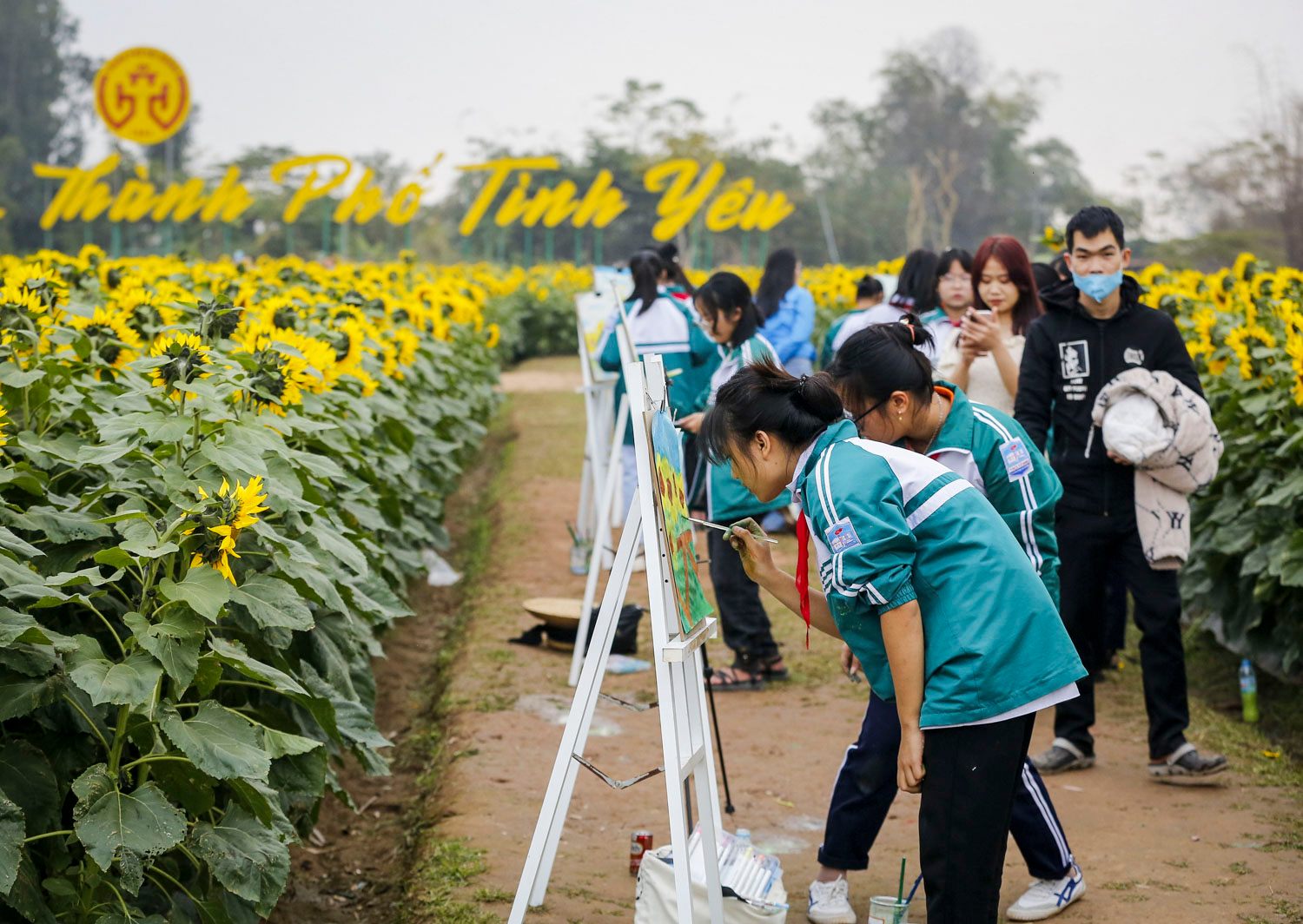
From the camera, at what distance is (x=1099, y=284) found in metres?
4.66

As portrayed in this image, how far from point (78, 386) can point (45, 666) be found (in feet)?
4.65

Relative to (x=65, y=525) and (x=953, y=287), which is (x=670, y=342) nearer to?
(x=953, y=287)

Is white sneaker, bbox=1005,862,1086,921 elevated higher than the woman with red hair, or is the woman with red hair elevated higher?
the woman with red hair

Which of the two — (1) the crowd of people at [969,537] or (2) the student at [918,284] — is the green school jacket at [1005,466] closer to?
(1) the crowd of people at [969,537]

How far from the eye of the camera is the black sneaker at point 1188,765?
4855 mm

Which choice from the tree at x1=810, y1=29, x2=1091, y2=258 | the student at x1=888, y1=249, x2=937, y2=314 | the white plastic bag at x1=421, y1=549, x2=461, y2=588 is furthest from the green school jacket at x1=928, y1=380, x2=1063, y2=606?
the tree at x1=810, y1=29, x2=1091, y2=258

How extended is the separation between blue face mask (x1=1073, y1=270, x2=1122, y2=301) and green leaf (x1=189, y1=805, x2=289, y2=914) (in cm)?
307

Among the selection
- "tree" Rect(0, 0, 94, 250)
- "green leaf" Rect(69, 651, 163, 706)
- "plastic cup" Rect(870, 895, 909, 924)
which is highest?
"tree" Rect(0, 0, 94, 250)

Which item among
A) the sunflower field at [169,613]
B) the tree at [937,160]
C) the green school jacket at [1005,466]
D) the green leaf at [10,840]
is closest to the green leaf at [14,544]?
the sunflower field at [169,613]

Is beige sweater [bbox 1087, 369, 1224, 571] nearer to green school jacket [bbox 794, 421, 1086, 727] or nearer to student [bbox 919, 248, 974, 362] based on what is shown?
student [bbox 919, 248, 974, 362]

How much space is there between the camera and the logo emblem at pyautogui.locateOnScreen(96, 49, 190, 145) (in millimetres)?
21812

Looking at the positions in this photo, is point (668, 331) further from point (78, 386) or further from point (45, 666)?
point (45, 666)

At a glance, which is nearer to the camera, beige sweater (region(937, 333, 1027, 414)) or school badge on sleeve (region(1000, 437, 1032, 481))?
school badge on sleeve (region(1000, 437, 1032, 481))

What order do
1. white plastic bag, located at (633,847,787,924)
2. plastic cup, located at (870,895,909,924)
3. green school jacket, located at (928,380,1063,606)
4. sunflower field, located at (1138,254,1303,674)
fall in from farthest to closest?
1. sunflower field, located at (1138,254,1303,674)
2. plastic cup, located at (870,895,909,924)
3. green school jacket, located at (928,380,1063,606)
4. white plastic bag, located at (633,847,787,924)
